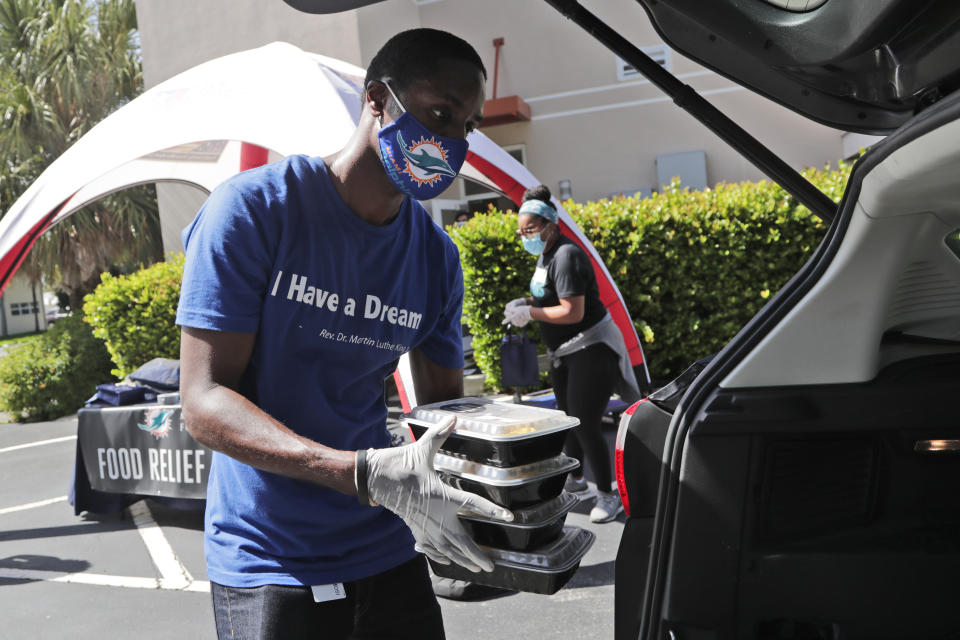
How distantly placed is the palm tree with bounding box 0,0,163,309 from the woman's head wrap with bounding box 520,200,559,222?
1554cm

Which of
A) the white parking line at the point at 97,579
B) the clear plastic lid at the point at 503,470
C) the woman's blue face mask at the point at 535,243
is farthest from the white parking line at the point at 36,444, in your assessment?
the clear plastic lid at the point at 503,470

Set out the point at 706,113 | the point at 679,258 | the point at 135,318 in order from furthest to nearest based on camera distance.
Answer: the point at 135,318 < the point at 679,258 < the point at 706,113

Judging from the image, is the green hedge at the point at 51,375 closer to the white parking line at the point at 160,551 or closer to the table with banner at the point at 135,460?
the white parking line at the point at 160,551

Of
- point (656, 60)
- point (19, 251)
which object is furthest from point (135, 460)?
point (656, 60)

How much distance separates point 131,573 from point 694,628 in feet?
14.0

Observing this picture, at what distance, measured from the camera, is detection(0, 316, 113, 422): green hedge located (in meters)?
11.3

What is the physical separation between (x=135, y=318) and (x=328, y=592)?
9.70 m

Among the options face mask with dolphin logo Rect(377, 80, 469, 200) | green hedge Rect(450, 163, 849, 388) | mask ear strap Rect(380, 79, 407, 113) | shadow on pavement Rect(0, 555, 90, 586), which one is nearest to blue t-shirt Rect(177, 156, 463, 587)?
face mask with dolphin logo Rect(377, 80, 469, 200)

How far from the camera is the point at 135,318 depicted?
407 inches

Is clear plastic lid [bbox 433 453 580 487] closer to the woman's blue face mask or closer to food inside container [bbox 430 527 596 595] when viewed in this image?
food inside container [bbox 430 527 596 595]

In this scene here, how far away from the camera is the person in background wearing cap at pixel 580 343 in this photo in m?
4.71

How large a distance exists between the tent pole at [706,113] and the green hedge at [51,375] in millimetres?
11509

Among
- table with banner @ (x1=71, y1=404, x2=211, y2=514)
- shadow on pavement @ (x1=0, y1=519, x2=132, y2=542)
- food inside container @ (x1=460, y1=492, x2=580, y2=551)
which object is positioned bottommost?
shadow on pavement @ (x1=0, y1=519, x2=132, y2=542)

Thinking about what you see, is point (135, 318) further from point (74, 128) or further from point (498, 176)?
point (74, 128)
